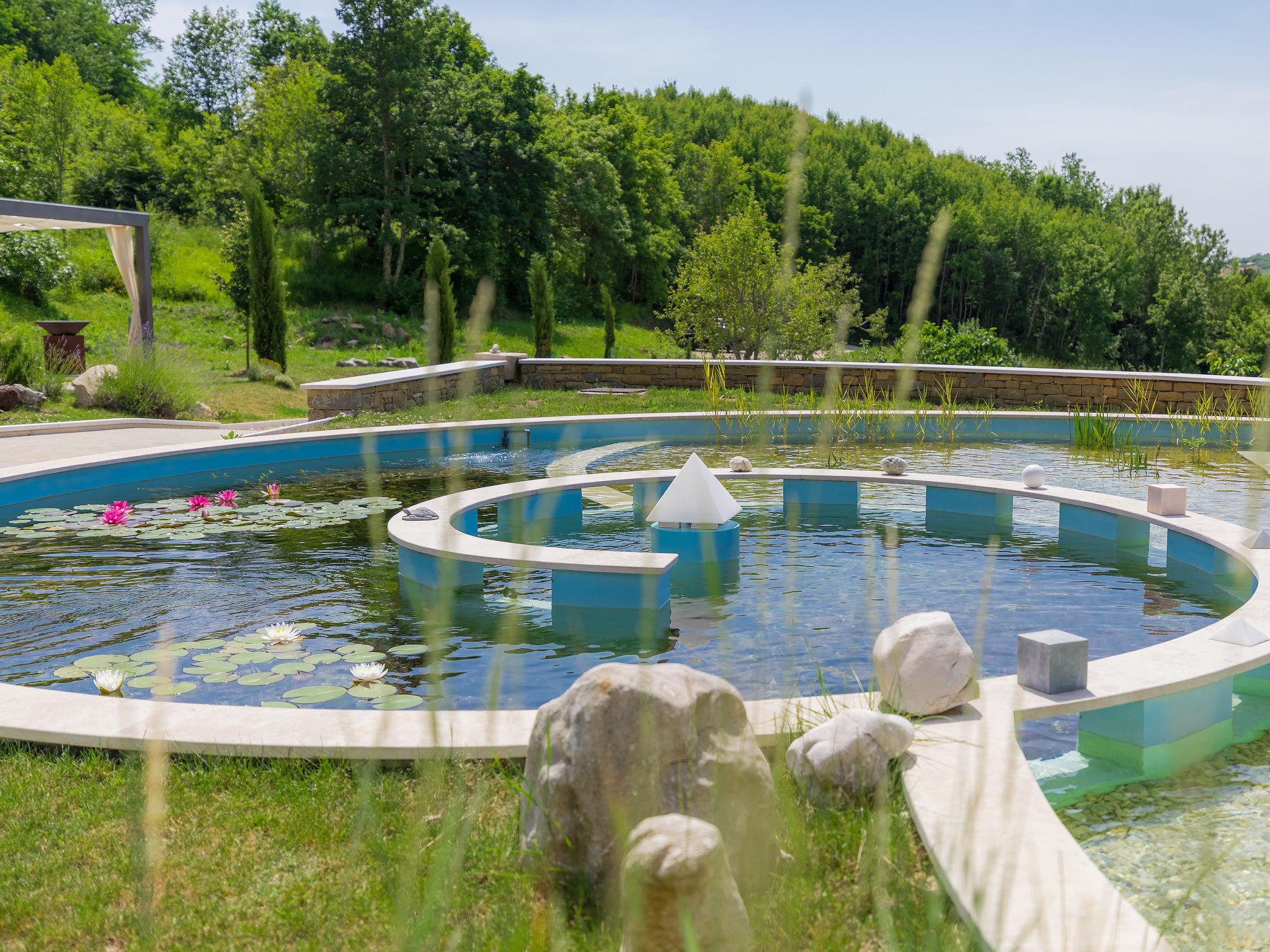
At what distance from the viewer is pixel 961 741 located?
275 centimetres

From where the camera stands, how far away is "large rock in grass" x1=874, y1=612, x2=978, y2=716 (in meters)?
2.93

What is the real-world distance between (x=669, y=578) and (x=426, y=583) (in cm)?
137

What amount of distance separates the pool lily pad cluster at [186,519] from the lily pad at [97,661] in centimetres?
229

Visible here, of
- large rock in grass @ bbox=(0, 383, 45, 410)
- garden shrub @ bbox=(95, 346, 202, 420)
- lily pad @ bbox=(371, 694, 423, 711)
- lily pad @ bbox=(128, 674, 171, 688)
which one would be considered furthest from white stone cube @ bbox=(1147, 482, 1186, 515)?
large rock in grass @ bbox=(0, 383, 45, 410)

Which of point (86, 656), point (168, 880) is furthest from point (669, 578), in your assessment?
point (168, 880)

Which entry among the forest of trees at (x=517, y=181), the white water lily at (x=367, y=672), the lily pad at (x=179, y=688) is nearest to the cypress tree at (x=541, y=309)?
the forest of trees at (x=517, y=181)

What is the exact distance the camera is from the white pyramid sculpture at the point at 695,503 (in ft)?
19.1

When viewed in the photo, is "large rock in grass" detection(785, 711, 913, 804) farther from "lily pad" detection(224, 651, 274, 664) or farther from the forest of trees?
the forest of trees

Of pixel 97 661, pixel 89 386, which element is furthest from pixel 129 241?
pixel 97 661

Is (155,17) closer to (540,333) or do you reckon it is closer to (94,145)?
(94,145)

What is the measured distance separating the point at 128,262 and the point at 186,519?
8295mm

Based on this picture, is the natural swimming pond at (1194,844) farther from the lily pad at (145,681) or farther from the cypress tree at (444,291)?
the cypress tree at (444,291)

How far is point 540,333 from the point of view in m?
18.5

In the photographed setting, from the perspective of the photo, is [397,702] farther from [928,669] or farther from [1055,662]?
[1055,662]
